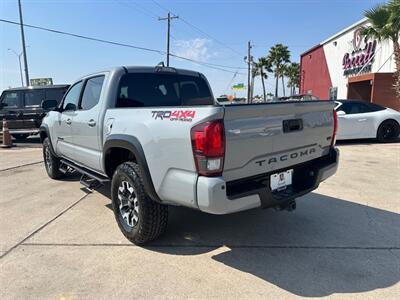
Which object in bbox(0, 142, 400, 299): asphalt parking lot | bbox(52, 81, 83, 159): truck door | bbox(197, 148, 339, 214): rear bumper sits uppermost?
bbox(52, 81, 83, 159): truck door

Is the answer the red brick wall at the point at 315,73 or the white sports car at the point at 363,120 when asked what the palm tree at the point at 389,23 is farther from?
the red brick wall at the point at 315,73

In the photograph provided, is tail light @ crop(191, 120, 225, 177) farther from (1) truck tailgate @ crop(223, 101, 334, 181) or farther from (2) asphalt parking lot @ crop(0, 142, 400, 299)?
(2) asphalt parking lot @ crop(0, 142, 400, 299)

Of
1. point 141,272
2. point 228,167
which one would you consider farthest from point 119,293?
point 228,167

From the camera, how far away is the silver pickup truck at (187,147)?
2719 millimetres

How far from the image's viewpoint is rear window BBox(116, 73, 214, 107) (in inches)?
163

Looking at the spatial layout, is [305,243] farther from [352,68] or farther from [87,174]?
[352,68]

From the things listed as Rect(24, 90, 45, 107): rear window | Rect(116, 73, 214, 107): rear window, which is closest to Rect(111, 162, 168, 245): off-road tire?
Rect(116, 73, 214, 107): rear window

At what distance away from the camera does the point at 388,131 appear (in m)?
10.6

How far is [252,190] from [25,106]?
40.7 ft

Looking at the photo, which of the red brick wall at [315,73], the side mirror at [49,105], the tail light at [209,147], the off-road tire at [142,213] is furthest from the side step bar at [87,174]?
the red brick wall at [315,73]

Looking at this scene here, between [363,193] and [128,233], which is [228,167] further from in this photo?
[363,193]

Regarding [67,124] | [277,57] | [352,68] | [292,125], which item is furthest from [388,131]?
[277,57]

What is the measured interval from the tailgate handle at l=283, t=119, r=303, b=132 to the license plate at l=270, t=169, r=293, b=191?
1.40 feet

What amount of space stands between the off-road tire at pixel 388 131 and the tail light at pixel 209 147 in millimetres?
9526
